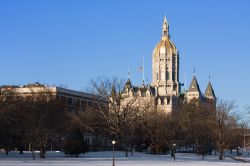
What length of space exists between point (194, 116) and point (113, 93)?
149ft

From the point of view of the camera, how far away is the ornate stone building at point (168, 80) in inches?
7003

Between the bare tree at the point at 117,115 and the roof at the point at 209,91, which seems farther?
the roof at the point at 209,91

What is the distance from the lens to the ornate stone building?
584 ft

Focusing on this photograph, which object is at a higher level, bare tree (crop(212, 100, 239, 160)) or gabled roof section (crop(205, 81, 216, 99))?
gabled roof section (crop(205, 81, 216, 99))

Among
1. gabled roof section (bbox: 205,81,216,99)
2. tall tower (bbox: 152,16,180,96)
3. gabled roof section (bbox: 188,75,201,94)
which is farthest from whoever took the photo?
gabled roof section (bbox: 205,81,216,99)

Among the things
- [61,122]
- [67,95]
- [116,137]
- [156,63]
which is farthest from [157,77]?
[116,137]

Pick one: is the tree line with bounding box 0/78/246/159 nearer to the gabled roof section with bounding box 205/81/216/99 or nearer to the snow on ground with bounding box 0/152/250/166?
the snow on ground with bounding box 0/152/250/166

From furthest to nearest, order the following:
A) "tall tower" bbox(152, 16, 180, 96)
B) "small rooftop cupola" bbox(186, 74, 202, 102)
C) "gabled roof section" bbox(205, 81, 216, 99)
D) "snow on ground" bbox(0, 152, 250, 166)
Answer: "gabled roof section" bbox(205, 81, 216, 99) < "tall tower" bbox(152, 16, 180, 96) < "small rooftop cupola" bbox(186, 74, 202, 102) < "snow on ground" bbox(0, 152, 250, 166)

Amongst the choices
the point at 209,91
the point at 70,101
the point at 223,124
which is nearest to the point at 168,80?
the point at 209,91

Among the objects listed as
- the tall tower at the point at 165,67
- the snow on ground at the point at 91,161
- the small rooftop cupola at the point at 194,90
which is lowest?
the snow on ground at the point at 91,161

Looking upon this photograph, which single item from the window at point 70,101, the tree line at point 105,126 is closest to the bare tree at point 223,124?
the tree line at point 105,126

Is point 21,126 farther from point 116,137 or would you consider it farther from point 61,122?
point 61,122

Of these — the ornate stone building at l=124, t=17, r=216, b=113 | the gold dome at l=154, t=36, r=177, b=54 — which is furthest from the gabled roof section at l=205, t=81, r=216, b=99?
the gold dome at l=154, t=36, r=177, b=54

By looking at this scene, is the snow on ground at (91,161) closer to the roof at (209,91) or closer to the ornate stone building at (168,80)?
the ornate stone building at (168,80)
